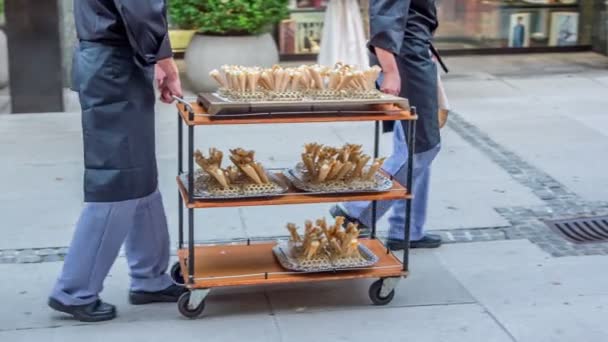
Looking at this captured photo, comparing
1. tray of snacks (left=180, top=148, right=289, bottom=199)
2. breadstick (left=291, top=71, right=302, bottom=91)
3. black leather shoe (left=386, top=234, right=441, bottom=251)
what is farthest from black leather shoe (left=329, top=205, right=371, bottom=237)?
breadstick (left=291, top=71, right=302, bottom=91)

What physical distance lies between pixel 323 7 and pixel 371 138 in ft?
12.7

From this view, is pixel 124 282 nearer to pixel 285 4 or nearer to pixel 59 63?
pixel 59 63

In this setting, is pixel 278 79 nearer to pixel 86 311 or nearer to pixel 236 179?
pixel 236 179

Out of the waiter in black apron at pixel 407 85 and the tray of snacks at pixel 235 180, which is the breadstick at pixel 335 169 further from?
the waiter in black apron at pixel 407 85

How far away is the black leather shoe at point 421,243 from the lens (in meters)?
5.88

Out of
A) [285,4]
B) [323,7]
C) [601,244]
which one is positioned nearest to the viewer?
[601,244]

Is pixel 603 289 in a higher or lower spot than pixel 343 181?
lower

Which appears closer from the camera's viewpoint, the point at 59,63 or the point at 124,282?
the point at 124,282

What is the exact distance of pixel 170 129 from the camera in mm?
8672

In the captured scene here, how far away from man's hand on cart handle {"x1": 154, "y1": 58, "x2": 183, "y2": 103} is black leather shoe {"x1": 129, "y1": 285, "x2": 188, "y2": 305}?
93cm

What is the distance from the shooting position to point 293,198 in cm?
483

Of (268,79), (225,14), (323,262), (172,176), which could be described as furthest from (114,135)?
(225,14)

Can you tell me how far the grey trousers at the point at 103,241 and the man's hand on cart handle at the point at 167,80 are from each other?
0.47 meters

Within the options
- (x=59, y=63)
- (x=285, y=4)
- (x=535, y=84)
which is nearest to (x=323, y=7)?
(x=285, y=4)
